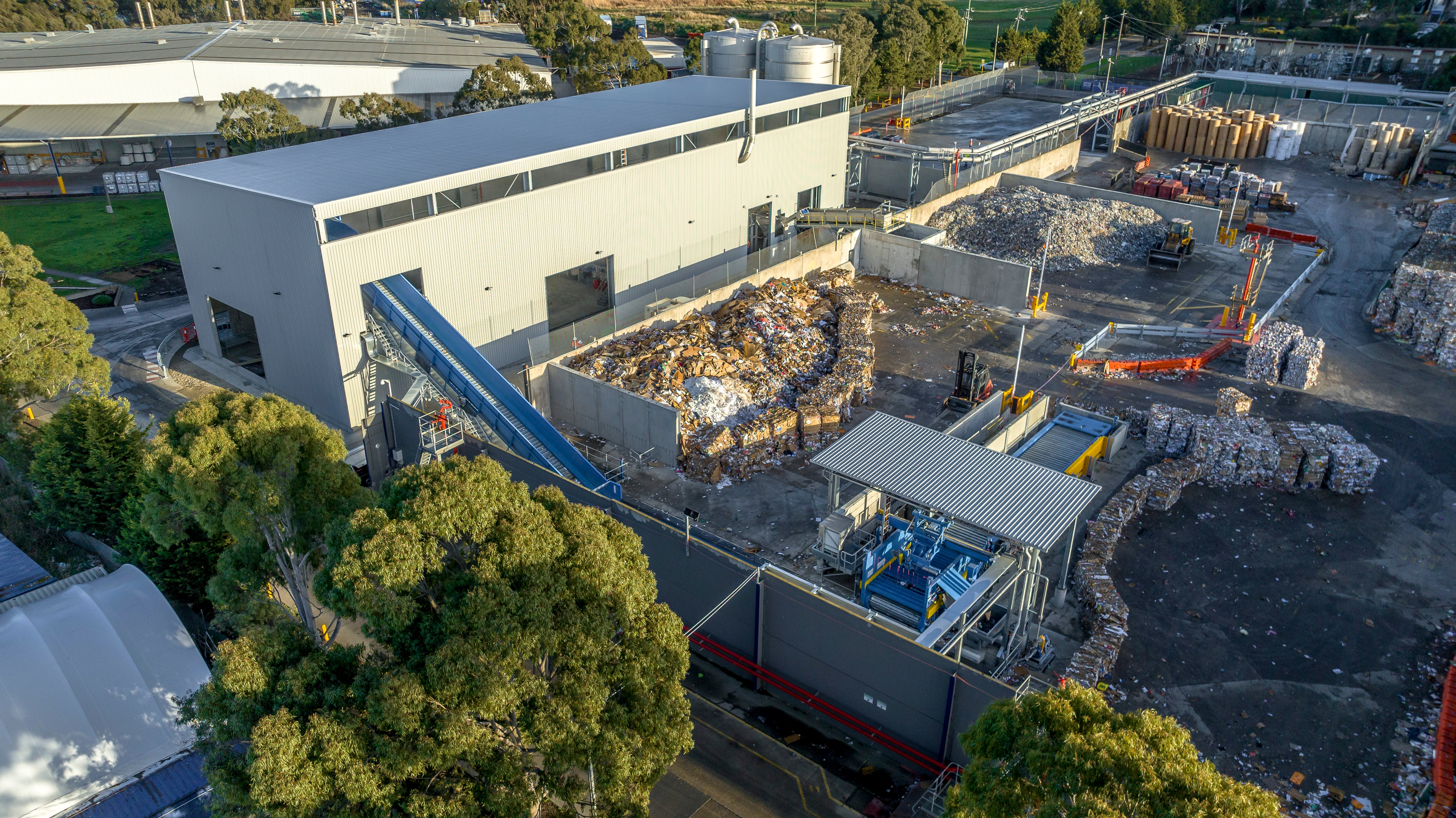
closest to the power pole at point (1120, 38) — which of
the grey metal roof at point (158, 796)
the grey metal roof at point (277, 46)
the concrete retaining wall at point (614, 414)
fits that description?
the grey metal roof at point (277, 46)

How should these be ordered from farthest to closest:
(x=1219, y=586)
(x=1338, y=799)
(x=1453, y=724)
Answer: (x=1219, y=586) → (x=1453, y=724) → (x=1338, y=799)

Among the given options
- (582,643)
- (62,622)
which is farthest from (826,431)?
(62,622)

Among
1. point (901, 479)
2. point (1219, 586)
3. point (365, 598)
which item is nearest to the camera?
point (365, 598)

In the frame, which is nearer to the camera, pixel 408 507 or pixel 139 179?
pixel 408 507

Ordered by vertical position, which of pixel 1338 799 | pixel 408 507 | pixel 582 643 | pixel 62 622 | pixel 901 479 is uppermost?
pixel 408 507

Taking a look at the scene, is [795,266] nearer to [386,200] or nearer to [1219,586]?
[386,200]

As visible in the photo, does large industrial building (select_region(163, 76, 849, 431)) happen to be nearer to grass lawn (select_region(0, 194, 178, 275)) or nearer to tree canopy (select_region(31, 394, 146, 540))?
tree canopy (select_region(31, 394, 146, 540))

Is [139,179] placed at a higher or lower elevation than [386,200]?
lower

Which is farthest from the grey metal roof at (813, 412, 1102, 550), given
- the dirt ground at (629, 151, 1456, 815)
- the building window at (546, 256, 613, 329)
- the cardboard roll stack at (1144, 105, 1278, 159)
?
the cardboard roll stack at (1144, 105, 1278, 159)
